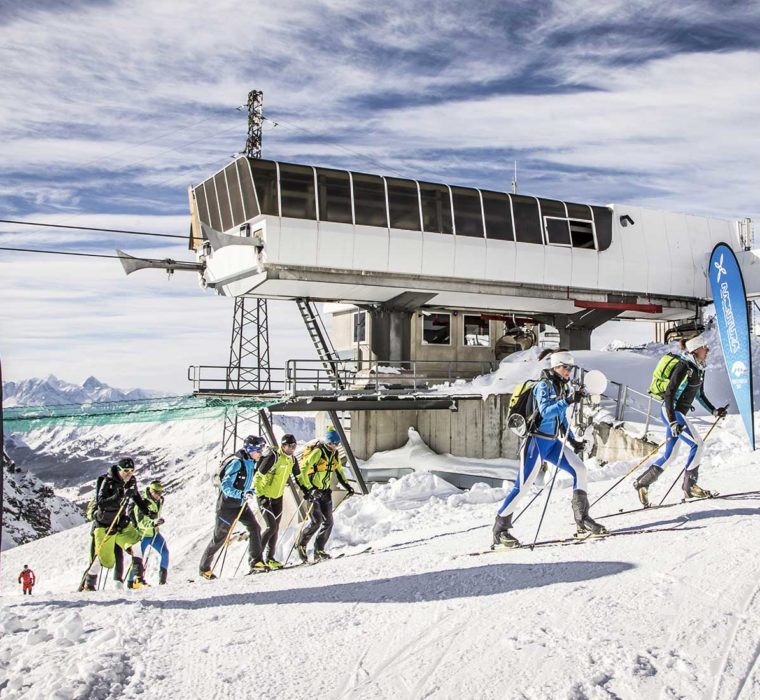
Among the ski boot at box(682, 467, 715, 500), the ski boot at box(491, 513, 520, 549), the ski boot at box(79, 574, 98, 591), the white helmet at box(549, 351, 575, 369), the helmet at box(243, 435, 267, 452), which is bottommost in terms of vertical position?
the ski boot at box(79, 574, 98, 591)

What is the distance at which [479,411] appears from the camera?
24.1 meters

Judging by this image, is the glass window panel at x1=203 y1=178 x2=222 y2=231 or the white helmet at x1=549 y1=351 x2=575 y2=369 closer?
the white helmet at x1=549 y1=351 x2=575 y2=369

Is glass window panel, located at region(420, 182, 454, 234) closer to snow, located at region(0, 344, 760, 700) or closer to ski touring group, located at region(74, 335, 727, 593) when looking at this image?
ski touring group, located at region(74, 335, 727, 593)

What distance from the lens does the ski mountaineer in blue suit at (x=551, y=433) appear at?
26.9 feet

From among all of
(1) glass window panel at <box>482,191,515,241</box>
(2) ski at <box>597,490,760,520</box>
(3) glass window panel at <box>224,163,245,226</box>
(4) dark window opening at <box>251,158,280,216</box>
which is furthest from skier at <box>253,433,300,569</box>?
(1) glass window panel at <box>482,191,515,241</box>

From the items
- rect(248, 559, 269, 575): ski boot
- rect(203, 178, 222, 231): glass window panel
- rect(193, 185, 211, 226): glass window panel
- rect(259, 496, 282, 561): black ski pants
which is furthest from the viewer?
rect(193, 185, 211, 226): glass window panel

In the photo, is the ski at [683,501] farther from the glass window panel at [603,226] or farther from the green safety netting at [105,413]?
the glass window panel at [603,226]

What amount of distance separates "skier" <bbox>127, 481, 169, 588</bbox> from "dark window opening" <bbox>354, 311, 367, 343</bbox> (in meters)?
14.4

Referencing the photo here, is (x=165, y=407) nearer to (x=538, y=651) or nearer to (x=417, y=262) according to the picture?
(x=417, y=262)

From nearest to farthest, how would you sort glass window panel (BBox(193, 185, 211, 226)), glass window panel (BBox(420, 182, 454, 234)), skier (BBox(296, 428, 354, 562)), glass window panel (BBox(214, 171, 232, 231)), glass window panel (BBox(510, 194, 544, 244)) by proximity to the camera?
skier (BBox(296, 428, 354, 562)), glass window panel (BBox(214, 171, 232, 231)), glass window panel (BBox(420, 182, 454, 234)), glass window panel (BBox(193, 185, 211, 226)), glass window panel (BBox(510, 194, 544, 244))

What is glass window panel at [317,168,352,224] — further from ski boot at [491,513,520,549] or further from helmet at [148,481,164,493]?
ski boot at [491,513,520,549]

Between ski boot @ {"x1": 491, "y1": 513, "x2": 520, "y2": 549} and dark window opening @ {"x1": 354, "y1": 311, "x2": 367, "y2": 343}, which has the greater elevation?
dark window opening @ {"x1": 354, "y1": 311, "x2": 367, "y2": 343}

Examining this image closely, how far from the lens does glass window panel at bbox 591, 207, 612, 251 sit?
1024 inches

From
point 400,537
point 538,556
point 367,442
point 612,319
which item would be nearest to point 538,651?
point 538,556
